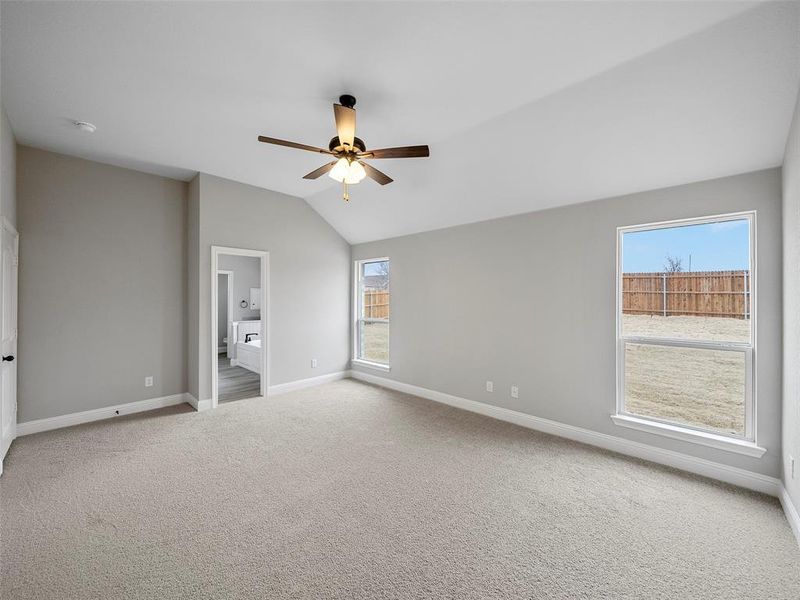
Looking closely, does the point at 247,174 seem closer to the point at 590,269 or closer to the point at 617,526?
the point at 590,269

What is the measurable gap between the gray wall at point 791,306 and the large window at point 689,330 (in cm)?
25

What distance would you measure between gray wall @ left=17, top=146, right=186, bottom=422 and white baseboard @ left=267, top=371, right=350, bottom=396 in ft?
3.82

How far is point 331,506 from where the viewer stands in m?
2.27

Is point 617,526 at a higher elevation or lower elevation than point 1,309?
lower

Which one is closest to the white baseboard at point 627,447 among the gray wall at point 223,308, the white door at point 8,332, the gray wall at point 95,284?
the gray wall at point 95,284

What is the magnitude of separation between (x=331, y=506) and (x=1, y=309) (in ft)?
10.5

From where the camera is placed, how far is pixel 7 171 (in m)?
2.90

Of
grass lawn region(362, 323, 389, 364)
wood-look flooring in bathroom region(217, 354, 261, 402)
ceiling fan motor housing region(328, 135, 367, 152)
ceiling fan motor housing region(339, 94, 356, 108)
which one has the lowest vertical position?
wood-look flooring in bathroom region(217, 354, 261, 402)

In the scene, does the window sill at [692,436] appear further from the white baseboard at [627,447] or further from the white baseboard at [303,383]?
the white baseboard at [303,383]

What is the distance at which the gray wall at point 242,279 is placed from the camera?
25.5 ft

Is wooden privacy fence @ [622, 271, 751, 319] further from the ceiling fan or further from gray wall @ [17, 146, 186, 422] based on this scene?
gray wall @ [17, 146, 186, 422]

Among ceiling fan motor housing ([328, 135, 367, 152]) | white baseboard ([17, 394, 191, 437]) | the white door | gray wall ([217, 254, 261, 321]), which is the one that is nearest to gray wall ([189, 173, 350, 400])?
white baseboard ([17, 394, 191, 437])

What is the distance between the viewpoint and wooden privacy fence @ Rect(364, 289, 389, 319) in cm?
545

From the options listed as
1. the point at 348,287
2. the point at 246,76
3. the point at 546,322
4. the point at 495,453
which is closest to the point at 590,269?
the point at 546,322
